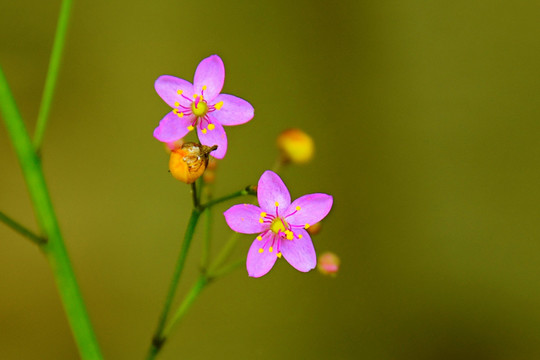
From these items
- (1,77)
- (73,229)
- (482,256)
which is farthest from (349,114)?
(1,77)

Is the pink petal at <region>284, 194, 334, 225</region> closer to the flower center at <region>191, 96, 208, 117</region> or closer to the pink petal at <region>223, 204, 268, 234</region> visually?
the pink petal at <region>223, 204, 268, 234</region>

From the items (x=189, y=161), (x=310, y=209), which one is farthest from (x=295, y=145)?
(x=189, y=161)

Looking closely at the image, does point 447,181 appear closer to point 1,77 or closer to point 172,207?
point 172,207

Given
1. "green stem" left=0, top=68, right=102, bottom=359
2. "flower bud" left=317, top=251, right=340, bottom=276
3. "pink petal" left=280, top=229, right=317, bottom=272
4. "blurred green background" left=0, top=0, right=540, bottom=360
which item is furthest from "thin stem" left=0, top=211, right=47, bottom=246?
"blurred green background" left=0, top=0, right=540, bottom=360

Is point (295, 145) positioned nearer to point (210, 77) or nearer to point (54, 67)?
point (210, 77)

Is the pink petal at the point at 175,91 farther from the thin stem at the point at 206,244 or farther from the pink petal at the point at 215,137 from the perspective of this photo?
the thin stem at the point at 206,244

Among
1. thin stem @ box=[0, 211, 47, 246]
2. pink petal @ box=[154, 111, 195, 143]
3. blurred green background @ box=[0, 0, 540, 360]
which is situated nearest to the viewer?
thin stem @ box=[0, 211, 47, 246]

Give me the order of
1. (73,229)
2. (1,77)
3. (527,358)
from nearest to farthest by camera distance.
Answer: (1,77) < (73,229) < (527,358)
